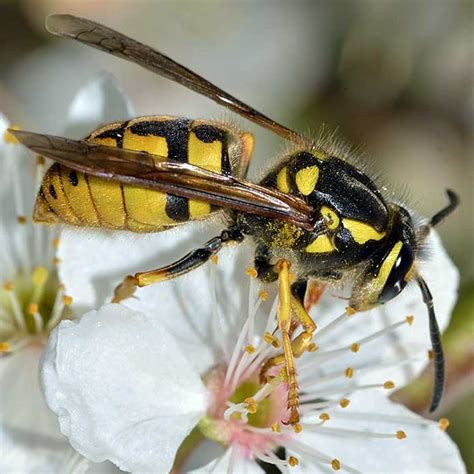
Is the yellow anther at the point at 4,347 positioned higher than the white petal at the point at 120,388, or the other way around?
the white petal at the point at 120,388

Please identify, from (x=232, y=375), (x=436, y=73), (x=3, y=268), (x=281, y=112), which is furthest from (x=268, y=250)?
(x=436, y=73)

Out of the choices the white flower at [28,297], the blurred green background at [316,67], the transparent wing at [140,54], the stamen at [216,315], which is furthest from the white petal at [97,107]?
the blurred green background at [316,67]

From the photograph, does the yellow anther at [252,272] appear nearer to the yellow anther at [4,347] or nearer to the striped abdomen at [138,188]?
the striped abdomen at [138,188]

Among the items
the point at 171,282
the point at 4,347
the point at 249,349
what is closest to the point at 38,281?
the point at 4,347

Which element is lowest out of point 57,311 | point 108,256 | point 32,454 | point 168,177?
point 32,454

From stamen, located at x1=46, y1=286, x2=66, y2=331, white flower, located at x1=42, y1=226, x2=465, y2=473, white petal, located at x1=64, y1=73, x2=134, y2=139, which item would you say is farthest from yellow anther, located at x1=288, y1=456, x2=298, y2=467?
white petal, located at x1=64, y1=73, x2=134, y2=139

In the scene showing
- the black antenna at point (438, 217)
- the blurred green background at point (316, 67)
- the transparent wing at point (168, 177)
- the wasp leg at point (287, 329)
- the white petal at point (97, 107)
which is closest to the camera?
the transparent wing at point (168, 177)

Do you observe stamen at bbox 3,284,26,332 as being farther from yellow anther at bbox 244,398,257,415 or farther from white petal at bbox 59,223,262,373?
yellow anther at bbox 244,398,257,415

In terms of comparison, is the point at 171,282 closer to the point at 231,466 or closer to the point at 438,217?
the point at 231,466
